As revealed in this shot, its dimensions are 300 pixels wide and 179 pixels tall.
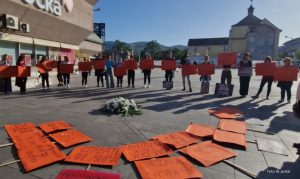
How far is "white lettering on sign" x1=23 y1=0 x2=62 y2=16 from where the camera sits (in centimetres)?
1786

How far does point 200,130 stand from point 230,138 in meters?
0.72

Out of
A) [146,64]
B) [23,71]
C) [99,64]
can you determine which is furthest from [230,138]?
[23,71]

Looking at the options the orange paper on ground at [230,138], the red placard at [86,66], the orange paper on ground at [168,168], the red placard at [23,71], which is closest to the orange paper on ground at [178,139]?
the orange paper on ground at [230,138]

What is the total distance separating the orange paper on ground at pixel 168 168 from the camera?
341cm

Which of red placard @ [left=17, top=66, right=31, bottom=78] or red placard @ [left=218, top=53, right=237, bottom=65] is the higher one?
red placard @ [left=218, top=53, right=237, bottom=65]

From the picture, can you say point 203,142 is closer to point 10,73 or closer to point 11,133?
point 11,133

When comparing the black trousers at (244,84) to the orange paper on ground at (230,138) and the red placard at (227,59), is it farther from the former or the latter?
the orange paper on ground at (230,138)

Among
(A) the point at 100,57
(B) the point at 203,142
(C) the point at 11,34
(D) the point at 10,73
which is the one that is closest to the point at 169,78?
(A) the point at 100,57

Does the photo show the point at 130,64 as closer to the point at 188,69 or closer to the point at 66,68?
the point at 188,69

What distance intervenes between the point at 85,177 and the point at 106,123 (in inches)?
112

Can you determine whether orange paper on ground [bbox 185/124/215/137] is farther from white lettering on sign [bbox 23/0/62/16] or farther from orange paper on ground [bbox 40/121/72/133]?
white lettering on sign [bbox 23/0/62/16]

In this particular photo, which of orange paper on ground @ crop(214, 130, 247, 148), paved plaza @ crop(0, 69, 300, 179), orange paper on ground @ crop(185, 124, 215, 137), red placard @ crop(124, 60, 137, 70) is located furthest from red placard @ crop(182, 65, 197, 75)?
orange paper on ground @ crop(214, 130, 247, 148)

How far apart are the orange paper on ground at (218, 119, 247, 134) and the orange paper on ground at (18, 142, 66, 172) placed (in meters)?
3.57

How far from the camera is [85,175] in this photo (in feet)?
11.0
